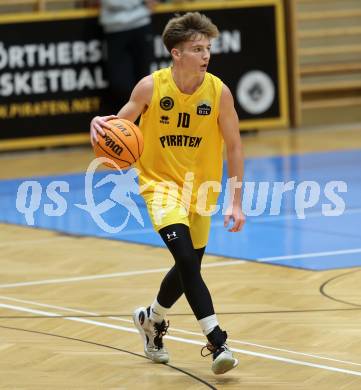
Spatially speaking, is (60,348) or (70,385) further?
(60,348)

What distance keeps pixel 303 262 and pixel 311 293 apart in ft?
3.44

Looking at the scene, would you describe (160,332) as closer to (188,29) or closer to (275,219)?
(188,29)

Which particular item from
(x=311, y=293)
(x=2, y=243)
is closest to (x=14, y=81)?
(x=2, y=243)

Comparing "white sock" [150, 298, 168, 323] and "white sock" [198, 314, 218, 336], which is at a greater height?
"white sock" [198, 314, 218, 336]

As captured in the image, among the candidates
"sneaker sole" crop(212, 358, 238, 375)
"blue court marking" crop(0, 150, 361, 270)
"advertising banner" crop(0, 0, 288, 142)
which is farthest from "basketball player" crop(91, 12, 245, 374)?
"advertising banner" crop(0, 0, 288, 142)

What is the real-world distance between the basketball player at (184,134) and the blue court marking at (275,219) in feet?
7.78

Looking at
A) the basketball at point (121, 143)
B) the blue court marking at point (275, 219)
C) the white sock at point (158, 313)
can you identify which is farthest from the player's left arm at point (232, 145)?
the blue court marking at point (275, 219)

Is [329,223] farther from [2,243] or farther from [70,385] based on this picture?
[70,385]

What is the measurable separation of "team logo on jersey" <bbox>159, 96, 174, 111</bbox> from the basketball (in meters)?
0.21

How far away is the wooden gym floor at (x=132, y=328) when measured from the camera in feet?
18.2

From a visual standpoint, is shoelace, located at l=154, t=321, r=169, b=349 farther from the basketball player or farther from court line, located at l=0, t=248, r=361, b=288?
court line, located at l=0, t=248, r=361, b=288

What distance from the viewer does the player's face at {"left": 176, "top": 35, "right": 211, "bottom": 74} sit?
5.75 metres

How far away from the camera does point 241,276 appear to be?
7.97 m

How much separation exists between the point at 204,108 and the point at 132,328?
149cm
